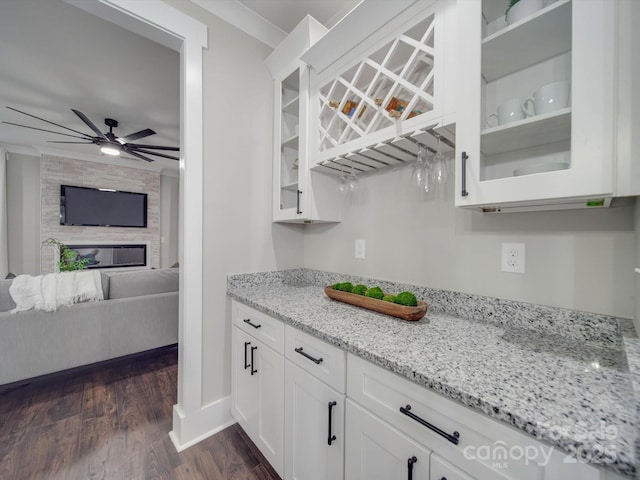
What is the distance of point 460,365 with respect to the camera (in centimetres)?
70

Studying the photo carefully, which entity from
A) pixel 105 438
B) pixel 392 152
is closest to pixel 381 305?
pixel 392 152

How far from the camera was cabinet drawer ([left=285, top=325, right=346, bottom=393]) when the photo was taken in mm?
909

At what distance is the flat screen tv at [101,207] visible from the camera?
436 centimetres

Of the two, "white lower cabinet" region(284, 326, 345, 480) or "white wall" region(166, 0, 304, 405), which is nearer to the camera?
"white lower cabinet" region(284, 326, 345, 480)

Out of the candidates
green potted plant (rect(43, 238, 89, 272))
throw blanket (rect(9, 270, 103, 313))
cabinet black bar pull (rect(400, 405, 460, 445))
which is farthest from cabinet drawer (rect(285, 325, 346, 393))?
green potted plant (rect(43, 238, 89, 272))

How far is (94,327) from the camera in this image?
209 centimetres

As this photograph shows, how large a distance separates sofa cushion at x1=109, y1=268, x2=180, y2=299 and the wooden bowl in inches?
73.9

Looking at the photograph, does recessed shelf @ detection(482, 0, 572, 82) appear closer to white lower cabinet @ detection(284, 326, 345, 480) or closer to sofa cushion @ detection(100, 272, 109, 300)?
white lower cabinet @ detection(284, 326, 345, 480)

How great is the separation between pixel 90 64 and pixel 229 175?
1.84m

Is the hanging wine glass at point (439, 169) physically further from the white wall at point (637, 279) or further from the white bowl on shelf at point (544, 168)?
the white wall at point (637, 279)

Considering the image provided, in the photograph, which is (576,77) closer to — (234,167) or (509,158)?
(509,158)

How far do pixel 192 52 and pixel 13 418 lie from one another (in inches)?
101

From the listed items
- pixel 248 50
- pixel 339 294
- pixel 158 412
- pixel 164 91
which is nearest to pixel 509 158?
pixel 339 294

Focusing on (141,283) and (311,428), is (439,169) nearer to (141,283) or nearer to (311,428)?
(311,428)
